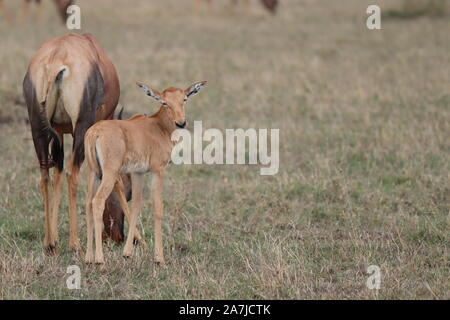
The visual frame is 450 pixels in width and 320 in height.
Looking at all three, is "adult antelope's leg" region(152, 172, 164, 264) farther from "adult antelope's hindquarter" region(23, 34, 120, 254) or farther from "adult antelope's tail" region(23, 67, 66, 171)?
"adult antelope's tail" region(23, 67, 66, 171)

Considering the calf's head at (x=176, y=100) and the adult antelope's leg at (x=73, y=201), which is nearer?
the calf's head at (x=176, y=100)

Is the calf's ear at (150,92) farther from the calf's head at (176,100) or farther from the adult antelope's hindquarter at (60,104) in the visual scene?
the adult antelope's hindquarter at (60,104)

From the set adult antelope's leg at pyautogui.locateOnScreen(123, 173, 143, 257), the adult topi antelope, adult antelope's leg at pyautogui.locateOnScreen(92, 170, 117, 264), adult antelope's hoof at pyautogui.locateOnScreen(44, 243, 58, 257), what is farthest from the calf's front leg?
adult antelope's hoof at pyautogui.locateOnScreen(44, 243, 58, 257)

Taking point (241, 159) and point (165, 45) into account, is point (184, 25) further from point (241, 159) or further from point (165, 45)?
point (241, 159)

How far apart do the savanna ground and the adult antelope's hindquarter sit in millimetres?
512

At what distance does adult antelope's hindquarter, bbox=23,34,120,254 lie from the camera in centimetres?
657

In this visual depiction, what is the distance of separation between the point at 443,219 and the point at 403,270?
59.3 inches

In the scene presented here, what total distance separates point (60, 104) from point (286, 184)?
2857 millimetres

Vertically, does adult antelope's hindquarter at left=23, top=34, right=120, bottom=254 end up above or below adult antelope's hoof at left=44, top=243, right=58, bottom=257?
above

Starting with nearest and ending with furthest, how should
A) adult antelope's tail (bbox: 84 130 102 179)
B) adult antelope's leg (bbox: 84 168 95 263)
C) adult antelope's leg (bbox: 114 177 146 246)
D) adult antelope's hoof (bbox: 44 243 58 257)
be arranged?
1. adult antelope's tail (bbox: 84 130 102 179)
2. adult antelope's leg (bbox: 84 168 95 263)
3. adult antelope's hoof (bbox: 44 243 58 257)
4. adult antelope's leg (bbox: 114 177 146 246)

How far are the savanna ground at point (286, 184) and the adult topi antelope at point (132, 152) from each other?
12.3 inches

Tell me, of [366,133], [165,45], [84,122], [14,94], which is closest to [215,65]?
[165,45]

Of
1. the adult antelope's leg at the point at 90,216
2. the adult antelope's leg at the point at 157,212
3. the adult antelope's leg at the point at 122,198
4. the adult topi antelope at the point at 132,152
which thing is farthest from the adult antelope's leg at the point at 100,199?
the adult antelope's leg at the point at 122,198

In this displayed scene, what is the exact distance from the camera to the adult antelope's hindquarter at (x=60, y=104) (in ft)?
21.5
